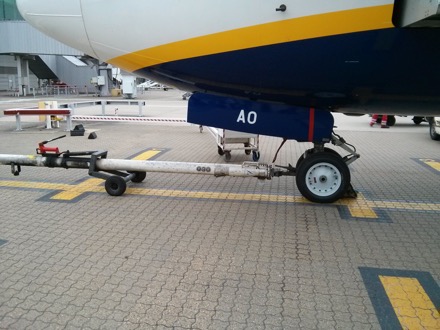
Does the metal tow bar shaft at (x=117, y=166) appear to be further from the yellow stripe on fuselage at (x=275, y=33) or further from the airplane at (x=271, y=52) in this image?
the yellow stripe on fuselage at (x=275, y=33)

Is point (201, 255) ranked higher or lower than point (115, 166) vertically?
lower

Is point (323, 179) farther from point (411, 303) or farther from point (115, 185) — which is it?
point (115, 185)

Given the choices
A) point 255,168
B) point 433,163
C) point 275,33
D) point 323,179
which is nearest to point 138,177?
point 255,168

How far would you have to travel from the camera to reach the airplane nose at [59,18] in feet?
13.9

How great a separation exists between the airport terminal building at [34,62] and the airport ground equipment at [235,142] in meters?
25.3

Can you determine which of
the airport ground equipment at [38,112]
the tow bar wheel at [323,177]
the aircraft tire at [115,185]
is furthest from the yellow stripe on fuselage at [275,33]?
the airport ground equipment at [38,112]

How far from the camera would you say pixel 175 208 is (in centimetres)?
507

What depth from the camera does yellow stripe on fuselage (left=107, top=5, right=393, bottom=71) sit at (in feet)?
12.3

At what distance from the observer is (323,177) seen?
5.04 m

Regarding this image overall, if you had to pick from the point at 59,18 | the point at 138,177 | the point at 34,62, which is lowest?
the point at 138,177

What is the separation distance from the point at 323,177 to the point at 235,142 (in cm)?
312

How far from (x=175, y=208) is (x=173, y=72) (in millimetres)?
1773

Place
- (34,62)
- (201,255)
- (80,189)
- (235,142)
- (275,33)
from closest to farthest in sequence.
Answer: (201,255) → (275,33) → (80,189) → (235,142) → (34,62)

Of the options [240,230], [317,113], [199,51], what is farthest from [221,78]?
[240,230]
